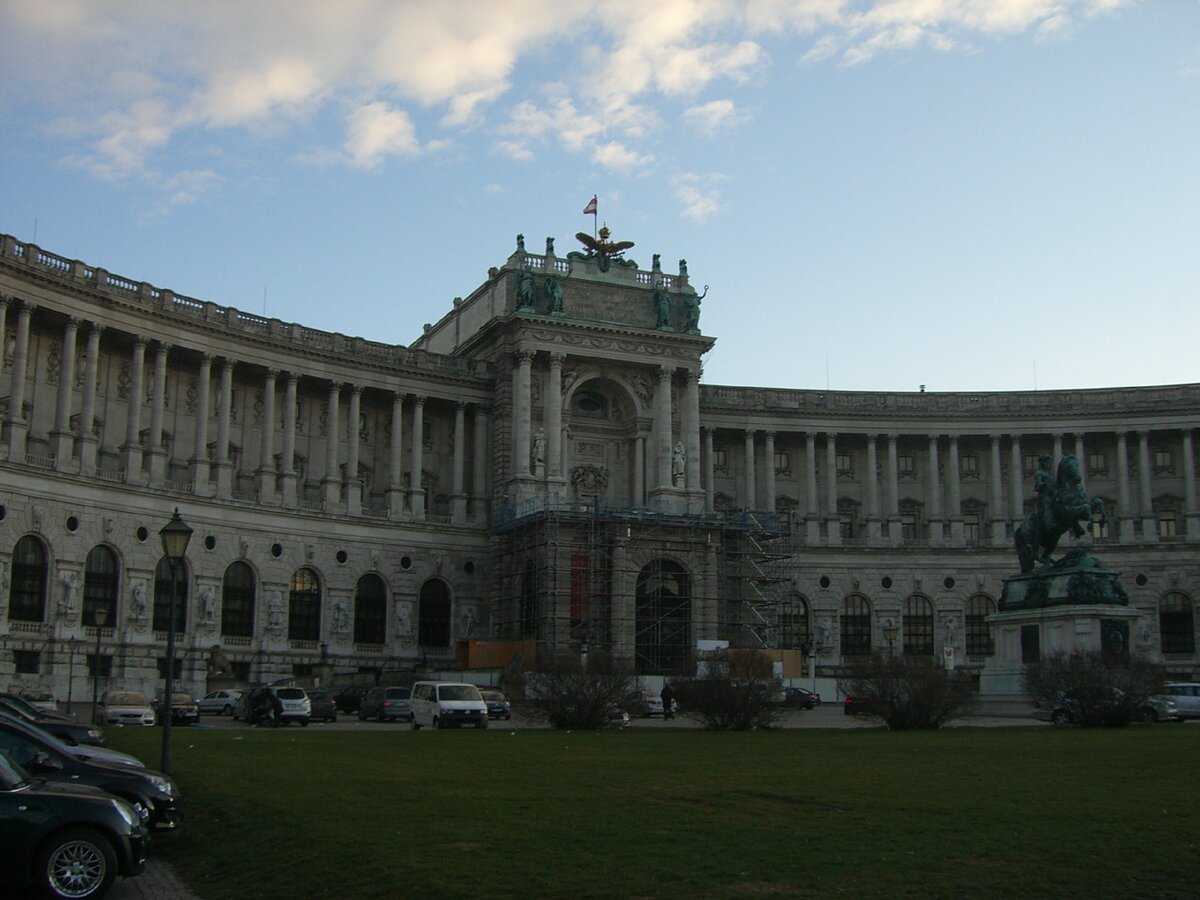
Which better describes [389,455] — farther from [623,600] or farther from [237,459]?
[623,600]

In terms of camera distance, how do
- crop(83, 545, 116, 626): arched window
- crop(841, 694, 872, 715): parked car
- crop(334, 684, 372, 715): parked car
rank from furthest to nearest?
crop(83, 545, 116, 626): arched window, crop(334, 684, 372, 715): parked car, crop(841, 694, 872, 715): parked car

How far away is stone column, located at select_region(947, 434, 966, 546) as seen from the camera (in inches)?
3659

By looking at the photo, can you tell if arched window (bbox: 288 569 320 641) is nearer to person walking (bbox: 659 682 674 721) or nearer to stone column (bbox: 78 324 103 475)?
stone column (bbox: 78 324 103 475)

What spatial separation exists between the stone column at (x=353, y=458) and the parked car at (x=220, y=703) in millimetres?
16873

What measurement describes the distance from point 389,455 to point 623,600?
16.4m

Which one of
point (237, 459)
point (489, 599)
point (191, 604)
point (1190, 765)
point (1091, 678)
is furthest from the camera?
point (489, 599)

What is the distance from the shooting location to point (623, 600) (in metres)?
76.2

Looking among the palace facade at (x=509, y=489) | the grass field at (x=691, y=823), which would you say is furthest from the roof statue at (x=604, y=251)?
the grass field at (x=691, y=823)

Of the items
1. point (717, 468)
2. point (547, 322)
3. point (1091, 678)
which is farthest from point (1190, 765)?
point (717, 468)

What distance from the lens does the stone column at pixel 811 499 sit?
91438mm

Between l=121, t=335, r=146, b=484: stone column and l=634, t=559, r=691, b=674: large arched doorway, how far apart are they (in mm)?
27329

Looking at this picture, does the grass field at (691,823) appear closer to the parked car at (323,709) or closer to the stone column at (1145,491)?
the parked car at (323,709)

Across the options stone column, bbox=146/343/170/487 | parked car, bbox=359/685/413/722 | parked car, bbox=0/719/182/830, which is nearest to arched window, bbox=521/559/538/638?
parked car, bbox=359/685/413/722

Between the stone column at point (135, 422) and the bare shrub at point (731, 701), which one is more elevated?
the stone column at point (135, 422)
